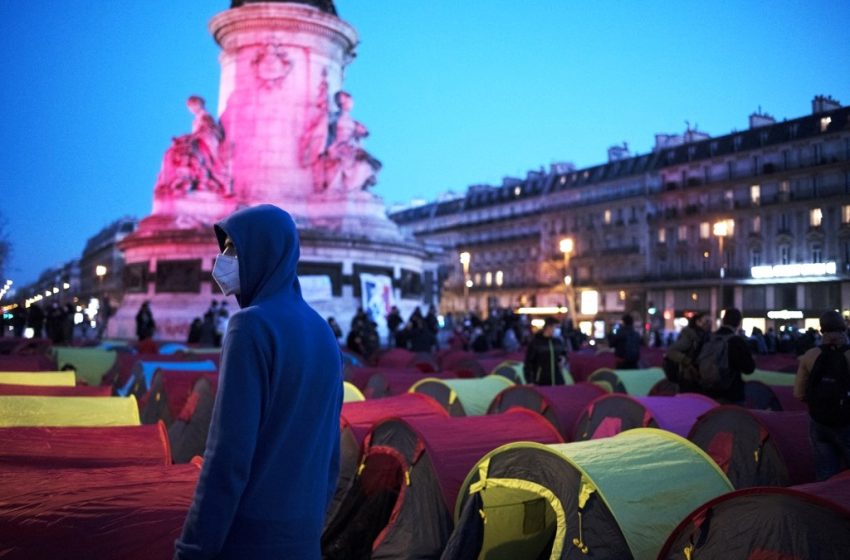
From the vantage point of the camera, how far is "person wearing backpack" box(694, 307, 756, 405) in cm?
1062

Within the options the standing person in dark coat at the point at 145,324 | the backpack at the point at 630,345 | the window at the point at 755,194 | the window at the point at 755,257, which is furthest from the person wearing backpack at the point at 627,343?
the window at the point at 755,257

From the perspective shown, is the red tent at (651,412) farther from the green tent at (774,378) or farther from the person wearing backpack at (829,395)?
the green tent at (774,378)

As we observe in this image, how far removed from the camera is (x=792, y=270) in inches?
2297

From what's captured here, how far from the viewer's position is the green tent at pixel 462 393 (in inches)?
521

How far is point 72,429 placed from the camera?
7.29 meters

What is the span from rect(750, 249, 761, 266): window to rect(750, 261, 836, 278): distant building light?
0.33 metres

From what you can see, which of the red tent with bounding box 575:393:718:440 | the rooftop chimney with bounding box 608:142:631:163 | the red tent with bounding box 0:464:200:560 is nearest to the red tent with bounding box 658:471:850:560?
the red tent with bounding box 0:464:200:560

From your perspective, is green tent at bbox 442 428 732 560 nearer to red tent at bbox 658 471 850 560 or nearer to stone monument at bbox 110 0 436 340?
red tent at bbox 658 471 850 560

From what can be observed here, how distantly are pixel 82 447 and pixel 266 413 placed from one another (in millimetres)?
4004

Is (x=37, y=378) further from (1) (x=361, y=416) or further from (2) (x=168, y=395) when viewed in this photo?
(1) (x=361, y=416)

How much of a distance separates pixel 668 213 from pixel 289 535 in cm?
6625

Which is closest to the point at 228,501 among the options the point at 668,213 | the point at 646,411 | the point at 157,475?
the point at 157,475

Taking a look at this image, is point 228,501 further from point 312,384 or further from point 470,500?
point 470,500

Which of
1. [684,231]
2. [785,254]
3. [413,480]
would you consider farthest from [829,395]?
[684,231]
